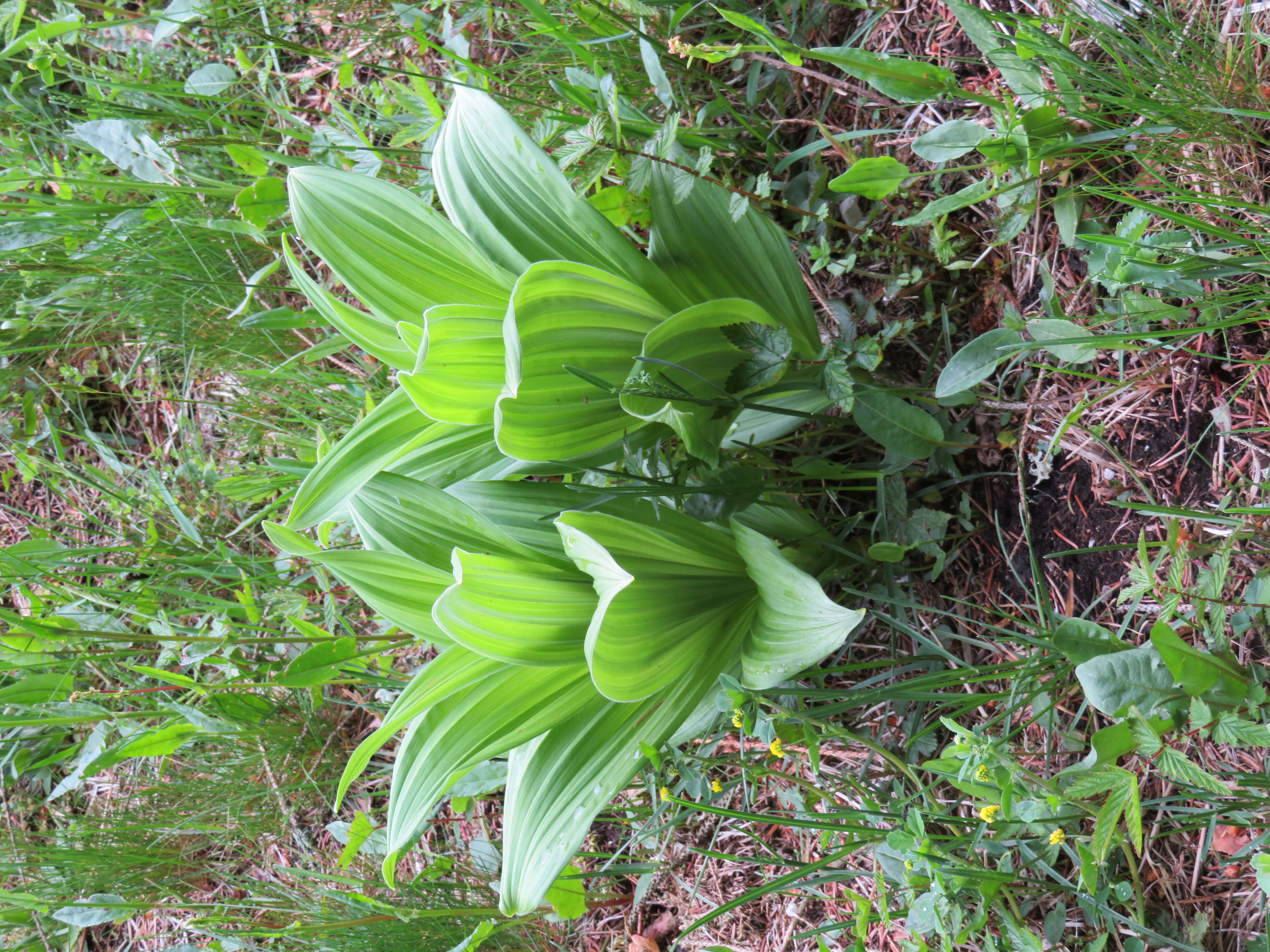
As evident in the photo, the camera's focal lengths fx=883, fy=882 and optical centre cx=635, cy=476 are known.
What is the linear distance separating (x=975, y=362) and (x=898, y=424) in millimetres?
141

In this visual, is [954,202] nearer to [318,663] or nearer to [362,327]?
[362,327]

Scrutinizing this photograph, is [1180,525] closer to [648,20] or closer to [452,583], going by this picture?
[452,583]

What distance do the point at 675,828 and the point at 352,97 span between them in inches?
67.1

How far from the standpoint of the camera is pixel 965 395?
44.7 inches

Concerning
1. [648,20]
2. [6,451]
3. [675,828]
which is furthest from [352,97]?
[675,828]

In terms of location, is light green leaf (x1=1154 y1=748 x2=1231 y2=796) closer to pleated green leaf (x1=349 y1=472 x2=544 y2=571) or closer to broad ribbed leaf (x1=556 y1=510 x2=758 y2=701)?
broad ribbed leaf (x1=556 y1=510 x2=758 y2=701)

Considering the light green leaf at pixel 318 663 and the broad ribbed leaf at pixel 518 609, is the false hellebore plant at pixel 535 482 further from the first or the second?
the light green leaf at pixel 318 663

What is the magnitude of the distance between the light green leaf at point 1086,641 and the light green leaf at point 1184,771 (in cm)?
13

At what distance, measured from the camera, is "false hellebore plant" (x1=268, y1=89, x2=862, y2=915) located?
3.14 feet

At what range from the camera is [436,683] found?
104 centimetres

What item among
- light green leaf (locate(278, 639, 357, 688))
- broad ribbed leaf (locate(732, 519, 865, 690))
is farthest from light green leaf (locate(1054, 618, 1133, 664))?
light green leaf (locate(278, 639, 357, 688))

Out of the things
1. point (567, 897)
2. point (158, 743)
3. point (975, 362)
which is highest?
point (975, 362)

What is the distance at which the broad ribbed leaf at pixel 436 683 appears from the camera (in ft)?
3.37

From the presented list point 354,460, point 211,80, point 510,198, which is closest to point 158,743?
point 354,460
